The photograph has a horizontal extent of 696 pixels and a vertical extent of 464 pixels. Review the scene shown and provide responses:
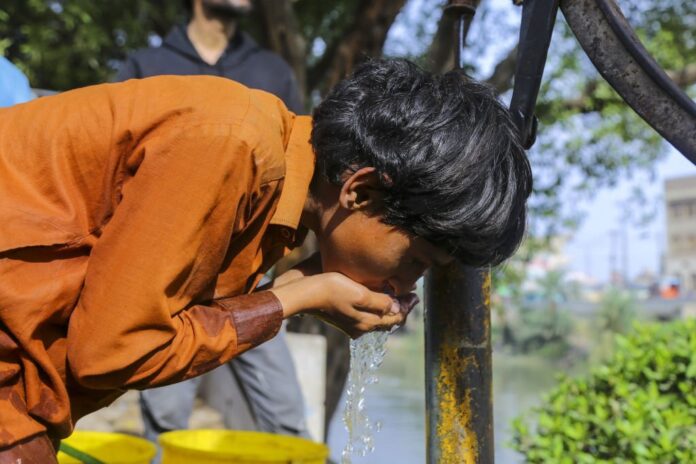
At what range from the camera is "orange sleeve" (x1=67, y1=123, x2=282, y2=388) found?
1351 millimetres

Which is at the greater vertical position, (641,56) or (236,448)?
(641,56)

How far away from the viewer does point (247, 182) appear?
4.67ft

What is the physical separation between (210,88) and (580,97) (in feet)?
20.1

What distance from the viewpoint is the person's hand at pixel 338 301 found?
1611mm

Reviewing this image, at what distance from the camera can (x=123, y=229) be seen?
1365 mm

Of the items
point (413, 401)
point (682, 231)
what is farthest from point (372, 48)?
point (682, 231)

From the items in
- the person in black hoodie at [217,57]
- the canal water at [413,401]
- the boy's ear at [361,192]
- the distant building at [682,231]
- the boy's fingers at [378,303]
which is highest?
the distant building at [682,231]

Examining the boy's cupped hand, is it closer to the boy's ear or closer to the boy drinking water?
the boy drinking water

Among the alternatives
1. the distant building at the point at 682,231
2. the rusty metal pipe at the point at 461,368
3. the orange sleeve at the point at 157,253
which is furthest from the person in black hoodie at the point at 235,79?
the distant building at the point at 682,231

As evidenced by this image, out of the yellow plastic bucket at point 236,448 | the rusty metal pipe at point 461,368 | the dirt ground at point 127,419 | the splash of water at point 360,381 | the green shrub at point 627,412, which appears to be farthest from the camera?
the dirt ground at point 127,419

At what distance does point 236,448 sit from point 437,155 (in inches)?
68.8

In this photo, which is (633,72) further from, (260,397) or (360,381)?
(260,397)

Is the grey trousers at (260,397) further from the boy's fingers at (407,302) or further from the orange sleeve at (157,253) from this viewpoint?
the orange sleeve at (157,253)

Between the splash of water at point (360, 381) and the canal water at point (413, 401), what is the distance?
4.92ft
